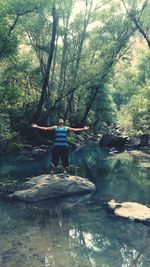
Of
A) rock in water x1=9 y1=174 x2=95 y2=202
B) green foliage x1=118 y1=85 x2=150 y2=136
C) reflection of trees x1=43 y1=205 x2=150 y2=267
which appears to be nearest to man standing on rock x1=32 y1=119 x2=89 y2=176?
rock in water x1=9 y1=174 x2=95 y2=202

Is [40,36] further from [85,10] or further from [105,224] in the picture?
[105,224]

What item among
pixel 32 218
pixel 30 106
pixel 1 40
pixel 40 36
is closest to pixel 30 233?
pixel 32 218

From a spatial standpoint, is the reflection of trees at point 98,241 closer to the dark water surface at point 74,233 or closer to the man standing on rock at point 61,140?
the dark water surface at point 74,233

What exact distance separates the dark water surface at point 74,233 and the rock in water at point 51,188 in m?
0.40

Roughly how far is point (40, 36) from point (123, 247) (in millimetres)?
33950

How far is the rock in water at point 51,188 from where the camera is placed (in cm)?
1409

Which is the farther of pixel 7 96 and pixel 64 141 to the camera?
pixel 7 96

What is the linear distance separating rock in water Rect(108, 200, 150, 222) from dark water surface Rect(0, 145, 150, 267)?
0.87 ft

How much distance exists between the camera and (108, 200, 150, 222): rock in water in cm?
1160

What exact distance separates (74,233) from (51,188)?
422 cm

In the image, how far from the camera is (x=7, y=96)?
25.2 metres

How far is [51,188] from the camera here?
14.5m

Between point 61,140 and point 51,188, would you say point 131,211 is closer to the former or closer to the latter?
point 51,188

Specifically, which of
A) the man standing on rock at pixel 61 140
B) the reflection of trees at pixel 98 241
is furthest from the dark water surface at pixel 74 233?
the man standing on rock at pixel 61 140
